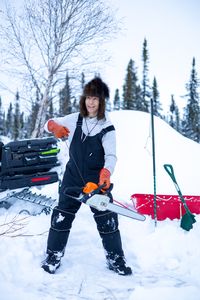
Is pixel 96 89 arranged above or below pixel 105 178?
above

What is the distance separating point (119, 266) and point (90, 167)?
3.72 ft

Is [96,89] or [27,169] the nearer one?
[96,89]

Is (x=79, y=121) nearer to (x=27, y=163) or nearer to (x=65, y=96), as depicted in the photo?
(x=27, y=163)

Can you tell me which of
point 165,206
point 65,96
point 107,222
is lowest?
point 165,206

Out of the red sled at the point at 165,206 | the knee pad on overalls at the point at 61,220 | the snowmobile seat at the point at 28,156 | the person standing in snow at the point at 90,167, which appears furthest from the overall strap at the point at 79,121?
the red sled at the point at 165,206

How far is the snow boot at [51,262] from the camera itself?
3.04m

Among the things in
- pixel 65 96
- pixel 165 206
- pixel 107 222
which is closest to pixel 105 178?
pixel 107 222

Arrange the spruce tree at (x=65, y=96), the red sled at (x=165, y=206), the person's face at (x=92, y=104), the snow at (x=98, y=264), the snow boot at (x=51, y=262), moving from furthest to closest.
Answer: the spruce tree at (x=65, y=96) < the red sled at (x=165, y=206) < the person's face at (x=92, y=104) < the snow boot at (x=51, y=262) < the snow at (x=98, y=264)

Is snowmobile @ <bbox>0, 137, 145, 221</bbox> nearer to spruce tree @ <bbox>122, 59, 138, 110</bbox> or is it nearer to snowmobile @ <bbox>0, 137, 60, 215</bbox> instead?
snowmobile @ <bbox>0, 137, 60, 215</bbox>

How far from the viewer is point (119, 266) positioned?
10.3 feet

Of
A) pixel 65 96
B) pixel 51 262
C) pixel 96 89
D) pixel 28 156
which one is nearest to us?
pixel 51 262

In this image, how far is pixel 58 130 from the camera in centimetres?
327

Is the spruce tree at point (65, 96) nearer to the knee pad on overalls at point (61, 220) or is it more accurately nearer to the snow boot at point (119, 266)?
the knee pad on overalls at point (61, 220)

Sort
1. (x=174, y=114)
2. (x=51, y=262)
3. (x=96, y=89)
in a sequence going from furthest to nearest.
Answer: (x=174, y=114) → (x=96, y=89) → (x=51, y=262)
